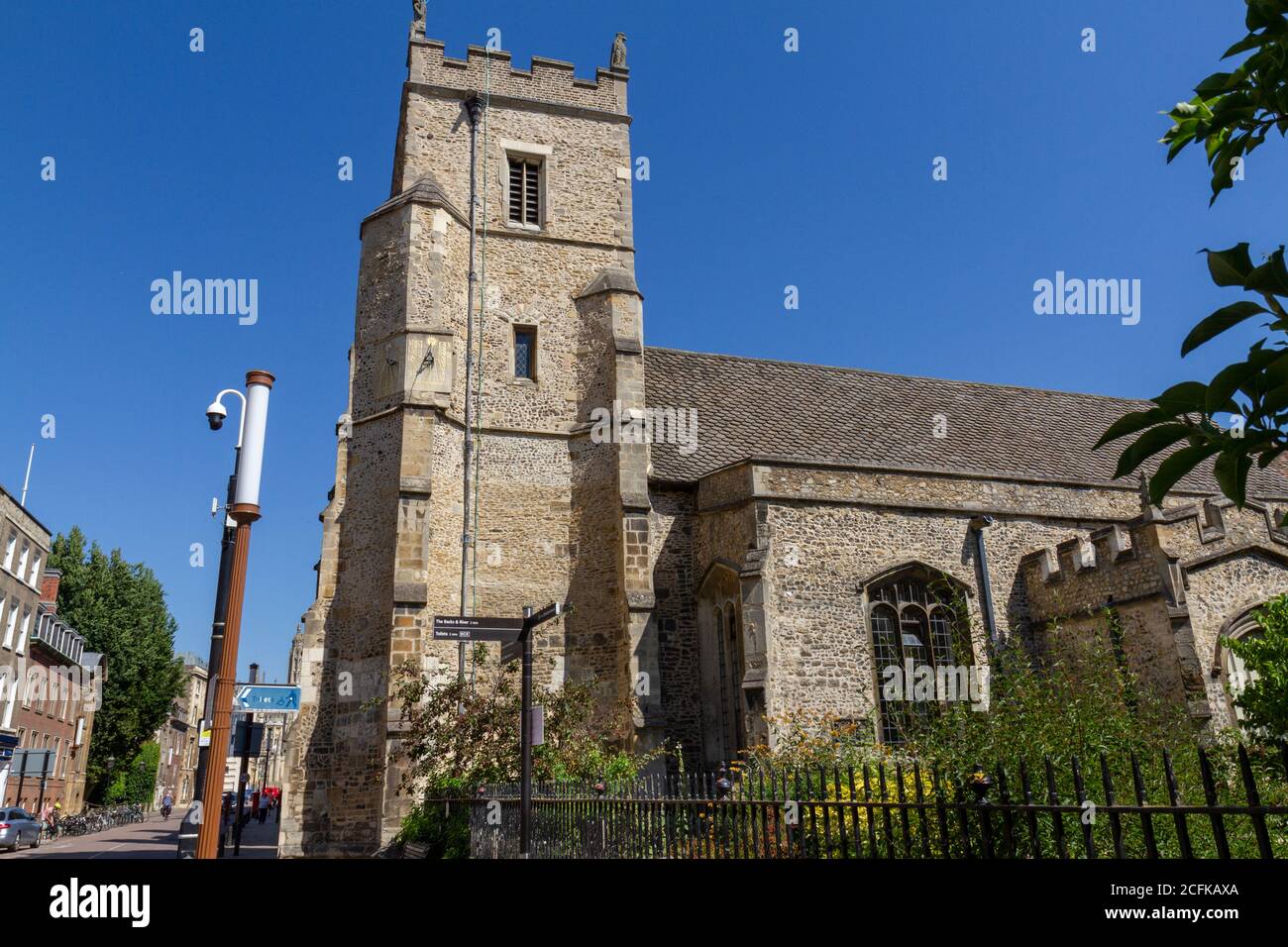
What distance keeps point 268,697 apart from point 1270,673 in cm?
1142

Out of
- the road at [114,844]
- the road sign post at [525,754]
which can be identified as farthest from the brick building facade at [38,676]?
the road sign post at [525,754]

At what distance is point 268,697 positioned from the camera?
1060cm

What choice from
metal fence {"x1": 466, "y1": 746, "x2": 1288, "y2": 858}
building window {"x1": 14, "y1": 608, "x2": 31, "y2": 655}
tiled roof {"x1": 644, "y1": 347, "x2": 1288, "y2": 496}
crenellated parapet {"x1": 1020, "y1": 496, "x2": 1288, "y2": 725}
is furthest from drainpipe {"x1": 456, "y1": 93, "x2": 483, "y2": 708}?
building window {"x1": 14, "y1": 608, "x2": 31, "y2": 655}

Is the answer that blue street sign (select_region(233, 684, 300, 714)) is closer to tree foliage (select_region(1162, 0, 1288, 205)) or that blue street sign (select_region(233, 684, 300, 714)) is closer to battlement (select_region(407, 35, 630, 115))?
tree foliage (select_region(1162, 0, 1288, 205))

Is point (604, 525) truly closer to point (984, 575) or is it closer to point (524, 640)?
point (984, 575)

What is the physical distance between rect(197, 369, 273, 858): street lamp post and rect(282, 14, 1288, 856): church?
8.35 m

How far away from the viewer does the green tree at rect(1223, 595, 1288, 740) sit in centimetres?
988

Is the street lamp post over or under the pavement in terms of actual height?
over

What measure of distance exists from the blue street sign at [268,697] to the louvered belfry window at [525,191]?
537 inches
